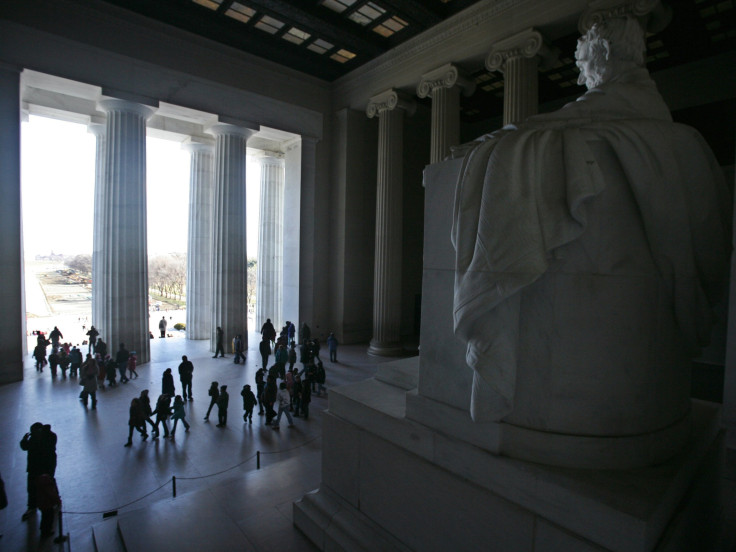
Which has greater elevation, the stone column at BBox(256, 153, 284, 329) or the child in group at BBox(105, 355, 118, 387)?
the stone column at BBox(256, 153, 284, 329)

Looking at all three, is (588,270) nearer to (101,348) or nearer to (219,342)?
(101,348)

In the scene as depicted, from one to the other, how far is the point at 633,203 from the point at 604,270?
491 millimetres

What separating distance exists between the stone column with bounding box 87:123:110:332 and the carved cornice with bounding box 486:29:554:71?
15404 millimetres

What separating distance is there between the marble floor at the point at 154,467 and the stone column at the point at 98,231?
3.06 meters

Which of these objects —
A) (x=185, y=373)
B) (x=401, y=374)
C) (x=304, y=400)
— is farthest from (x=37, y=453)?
(x=401, y=374)

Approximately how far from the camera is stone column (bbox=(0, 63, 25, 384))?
43.5ft

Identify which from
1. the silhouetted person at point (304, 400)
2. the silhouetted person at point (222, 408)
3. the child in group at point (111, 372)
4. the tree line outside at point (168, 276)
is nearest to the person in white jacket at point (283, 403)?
the silhouetted person at point (304, 400)

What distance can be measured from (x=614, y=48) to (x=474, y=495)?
3627mm

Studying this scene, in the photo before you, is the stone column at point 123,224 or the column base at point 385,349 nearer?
the stone column at point 123,224

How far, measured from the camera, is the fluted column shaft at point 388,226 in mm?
18562

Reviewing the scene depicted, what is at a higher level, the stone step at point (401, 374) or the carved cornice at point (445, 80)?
the carved cornice at point (445, 80)

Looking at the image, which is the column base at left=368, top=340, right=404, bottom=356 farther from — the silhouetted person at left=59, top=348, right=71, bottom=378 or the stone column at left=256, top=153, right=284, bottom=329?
the silhouetted person at left=59, top=348, right=71, bottom=378

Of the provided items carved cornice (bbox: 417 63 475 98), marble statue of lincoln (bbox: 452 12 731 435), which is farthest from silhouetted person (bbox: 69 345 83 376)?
carved cornice (bbox: 417 63 475 98)

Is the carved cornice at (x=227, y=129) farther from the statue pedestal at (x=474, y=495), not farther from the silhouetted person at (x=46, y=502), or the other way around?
the statue pedestal at (x=474, y=495)
